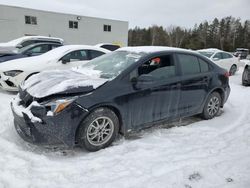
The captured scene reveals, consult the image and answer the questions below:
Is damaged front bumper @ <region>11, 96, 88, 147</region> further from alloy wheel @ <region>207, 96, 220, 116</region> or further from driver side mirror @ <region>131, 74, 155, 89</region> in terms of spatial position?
alloy wheel @ <region>207, 96, 220, 116</region>

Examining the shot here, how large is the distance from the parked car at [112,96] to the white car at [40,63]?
2279 mm

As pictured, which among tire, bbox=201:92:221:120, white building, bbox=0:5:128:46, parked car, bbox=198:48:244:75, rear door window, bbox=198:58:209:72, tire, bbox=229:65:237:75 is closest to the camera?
rear door window, bbox=198:58:209:72

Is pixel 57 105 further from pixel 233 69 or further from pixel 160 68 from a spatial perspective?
pixel 233 69

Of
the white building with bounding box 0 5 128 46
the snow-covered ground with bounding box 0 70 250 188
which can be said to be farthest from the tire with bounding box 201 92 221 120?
the white building with bounding box 0 5 128 46

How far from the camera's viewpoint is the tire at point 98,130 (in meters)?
3.28

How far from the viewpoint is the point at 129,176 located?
2826 mm

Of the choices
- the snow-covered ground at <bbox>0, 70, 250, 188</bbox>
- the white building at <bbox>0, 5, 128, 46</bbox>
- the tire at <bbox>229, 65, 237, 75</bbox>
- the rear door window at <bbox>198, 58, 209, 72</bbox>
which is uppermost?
the white building at <bbox>0, 5, 128, 46</bbox>

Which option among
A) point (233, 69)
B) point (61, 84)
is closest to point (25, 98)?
point (61, 84)

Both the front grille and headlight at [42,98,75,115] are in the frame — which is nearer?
headlight at [42,98,75,115]

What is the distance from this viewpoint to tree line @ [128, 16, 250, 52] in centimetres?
5366

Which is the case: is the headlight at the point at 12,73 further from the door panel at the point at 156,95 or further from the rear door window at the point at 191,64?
the rear door window at the point at 191,64

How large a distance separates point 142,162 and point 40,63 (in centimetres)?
448

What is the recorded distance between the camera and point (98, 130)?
3436mm

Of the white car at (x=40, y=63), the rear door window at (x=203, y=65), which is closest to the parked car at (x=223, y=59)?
the white car at (x=40, y=63)
